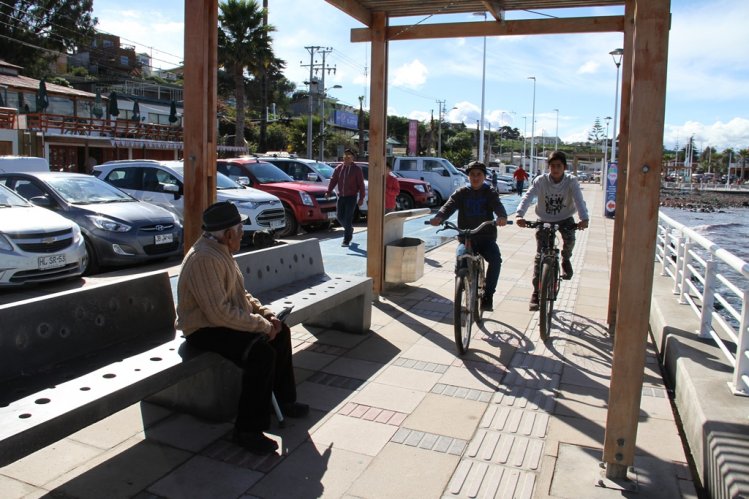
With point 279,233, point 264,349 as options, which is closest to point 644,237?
point 264,349

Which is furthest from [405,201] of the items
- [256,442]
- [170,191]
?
[256,442]

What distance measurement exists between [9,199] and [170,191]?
136 inches

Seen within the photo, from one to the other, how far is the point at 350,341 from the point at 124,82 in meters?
66.3

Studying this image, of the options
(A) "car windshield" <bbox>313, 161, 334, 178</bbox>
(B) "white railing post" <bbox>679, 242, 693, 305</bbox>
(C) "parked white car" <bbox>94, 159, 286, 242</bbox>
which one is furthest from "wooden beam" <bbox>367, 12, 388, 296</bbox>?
(A) "car windshield" <bbox>313, 161, 334, 178</bbox>

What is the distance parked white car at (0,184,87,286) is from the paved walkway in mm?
4021

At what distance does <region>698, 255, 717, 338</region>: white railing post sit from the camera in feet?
17.2

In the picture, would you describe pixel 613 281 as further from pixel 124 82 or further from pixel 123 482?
pixel 124 82

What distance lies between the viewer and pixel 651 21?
3.13 m

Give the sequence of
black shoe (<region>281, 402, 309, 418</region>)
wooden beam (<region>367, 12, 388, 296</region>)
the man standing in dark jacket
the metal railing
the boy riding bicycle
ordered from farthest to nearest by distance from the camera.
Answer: the man standing in dark jacket → wooden beam (<region>367, 12, 388, 296</region>) → the boy riding bicycle → black shoe (<region>281, 402, 309, 418</region>) → the metal railing

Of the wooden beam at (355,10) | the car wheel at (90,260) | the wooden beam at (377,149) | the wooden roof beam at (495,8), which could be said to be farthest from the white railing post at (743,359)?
the car wheel at (90,260)

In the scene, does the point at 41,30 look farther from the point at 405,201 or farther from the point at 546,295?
the point at 546,295

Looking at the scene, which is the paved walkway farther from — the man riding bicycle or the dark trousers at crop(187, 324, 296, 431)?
the man riding bicycle

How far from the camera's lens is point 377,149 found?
25.0 ft

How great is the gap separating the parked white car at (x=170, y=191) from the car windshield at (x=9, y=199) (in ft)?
10.5
